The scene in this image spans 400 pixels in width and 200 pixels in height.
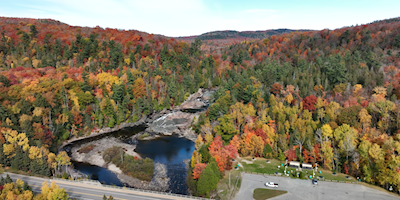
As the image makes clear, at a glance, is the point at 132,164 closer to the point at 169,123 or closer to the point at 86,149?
the point at 86,149

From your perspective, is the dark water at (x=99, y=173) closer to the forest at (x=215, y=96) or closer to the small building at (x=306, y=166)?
the forest at (x=215, y=96)

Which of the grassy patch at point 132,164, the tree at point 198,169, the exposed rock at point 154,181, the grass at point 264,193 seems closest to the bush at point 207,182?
the tree at point 198,169

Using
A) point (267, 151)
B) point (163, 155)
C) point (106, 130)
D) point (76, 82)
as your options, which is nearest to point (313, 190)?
point (267, 151)

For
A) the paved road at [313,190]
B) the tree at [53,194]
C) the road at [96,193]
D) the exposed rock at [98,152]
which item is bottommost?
the exposed rock at [98,152]

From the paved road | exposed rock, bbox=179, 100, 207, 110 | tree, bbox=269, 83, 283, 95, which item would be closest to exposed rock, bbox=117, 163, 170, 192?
the paved road

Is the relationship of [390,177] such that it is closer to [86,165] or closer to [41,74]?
[86,165]

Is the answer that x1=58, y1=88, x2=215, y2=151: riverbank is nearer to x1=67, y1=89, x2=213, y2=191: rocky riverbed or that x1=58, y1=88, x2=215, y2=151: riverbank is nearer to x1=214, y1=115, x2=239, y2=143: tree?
x1=67, y1=89, x2=213, y2=191: rocky riverbed
